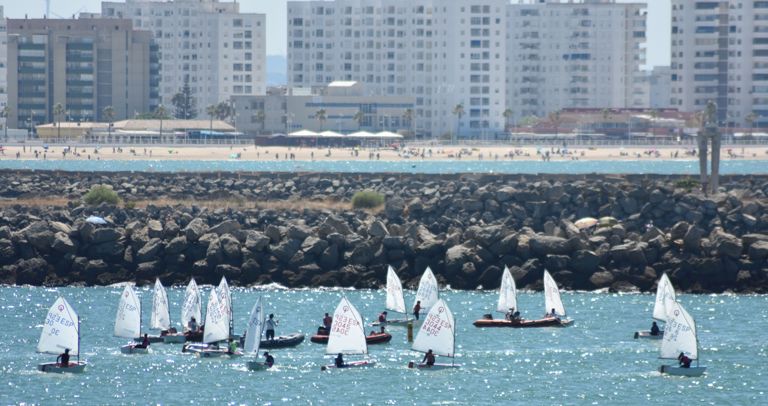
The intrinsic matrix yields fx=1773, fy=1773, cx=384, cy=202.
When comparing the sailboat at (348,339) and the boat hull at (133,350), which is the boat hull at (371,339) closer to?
the sailboat at (348,339)

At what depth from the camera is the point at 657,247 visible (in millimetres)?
72062

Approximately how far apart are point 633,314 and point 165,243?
2059 cm

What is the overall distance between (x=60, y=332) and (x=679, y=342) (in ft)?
61.2

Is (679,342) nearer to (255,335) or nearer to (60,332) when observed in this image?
(255,335)

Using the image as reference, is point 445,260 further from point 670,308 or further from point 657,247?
point 670,308

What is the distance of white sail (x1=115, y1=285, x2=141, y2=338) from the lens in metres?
57.2

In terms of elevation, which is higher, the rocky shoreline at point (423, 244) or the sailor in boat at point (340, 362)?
the rocky shoreline at point (423, 244)

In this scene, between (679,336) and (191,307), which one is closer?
(679,336)

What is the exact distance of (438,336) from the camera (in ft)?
178

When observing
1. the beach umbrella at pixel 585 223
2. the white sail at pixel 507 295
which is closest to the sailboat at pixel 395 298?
the white sail at pixel 507 295

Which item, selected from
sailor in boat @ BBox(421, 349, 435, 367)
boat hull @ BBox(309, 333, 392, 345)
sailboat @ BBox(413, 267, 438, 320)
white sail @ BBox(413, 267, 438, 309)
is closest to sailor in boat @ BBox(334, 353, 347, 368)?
sailor in boat @ BBox(421, 349, 435, 367)

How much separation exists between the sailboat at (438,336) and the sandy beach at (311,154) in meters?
121

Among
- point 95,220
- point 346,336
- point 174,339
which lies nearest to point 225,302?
point 174,339

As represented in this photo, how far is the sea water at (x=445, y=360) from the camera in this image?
49.7 m
